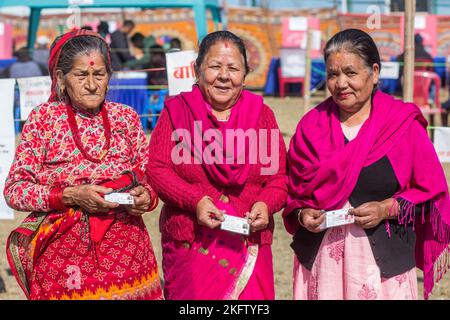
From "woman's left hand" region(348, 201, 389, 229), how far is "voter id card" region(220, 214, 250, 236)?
437 mm

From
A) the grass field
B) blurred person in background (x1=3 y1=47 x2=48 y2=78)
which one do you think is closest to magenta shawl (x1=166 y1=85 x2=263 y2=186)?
the grass field

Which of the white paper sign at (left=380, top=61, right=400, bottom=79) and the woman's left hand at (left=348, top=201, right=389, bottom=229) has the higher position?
the white paper sign at (left=380, top=61, right=400, bottom=79)

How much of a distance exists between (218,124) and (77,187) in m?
0.65

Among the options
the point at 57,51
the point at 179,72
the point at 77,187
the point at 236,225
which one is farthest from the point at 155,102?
Result: the point at 236,225

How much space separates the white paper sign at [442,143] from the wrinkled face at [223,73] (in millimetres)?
2257

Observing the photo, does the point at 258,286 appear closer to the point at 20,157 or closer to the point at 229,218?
the point at 229,218

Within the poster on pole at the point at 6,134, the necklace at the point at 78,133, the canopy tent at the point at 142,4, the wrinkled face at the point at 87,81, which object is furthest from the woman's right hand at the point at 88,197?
Answer: the canopy tent at the point at 142,4

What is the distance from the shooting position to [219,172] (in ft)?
10.5

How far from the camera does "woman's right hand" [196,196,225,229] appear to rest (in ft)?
10.2

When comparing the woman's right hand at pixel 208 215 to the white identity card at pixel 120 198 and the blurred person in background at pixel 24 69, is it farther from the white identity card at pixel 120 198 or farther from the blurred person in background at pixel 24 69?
the blurred person in background at pixel 24 69

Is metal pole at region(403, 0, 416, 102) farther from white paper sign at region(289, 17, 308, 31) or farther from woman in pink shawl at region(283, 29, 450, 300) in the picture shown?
white paper sign at region(289, 17, 308, 31)

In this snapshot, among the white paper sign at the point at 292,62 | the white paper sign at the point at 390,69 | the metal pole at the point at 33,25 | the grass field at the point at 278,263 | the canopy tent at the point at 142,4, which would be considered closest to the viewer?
the grass field at the point at 278,263

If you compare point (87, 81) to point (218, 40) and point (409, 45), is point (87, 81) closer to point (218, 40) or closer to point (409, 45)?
point (218, 40)

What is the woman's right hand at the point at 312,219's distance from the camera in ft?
10.4
